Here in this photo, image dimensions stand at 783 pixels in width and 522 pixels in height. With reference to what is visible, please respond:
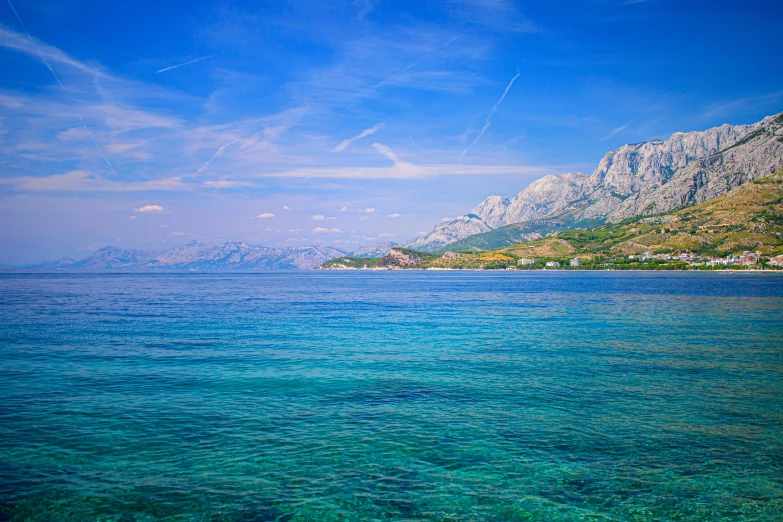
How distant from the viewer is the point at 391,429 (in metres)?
22.8

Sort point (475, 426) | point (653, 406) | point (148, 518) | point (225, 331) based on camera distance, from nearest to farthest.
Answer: point (148, 518) < point (475, 426) < point (653, 406) < point (225, 331)

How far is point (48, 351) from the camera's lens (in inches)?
1698

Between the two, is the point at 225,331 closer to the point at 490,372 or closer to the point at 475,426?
the point at 490,372

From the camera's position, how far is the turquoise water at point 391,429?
1606cm

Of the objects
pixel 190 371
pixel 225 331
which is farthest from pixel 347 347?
pixel 225 331

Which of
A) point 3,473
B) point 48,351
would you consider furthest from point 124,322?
point 3,473

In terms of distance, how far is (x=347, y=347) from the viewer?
46.3 m

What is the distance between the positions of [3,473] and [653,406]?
104 feet

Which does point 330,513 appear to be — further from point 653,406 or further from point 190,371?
point 190,371

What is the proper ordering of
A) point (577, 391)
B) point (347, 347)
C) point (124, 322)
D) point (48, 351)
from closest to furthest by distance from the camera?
point (577, 391)
point (48, 351)
point (347, 347)
point (124, 322)

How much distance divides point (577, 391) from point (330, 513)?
20.2 metres

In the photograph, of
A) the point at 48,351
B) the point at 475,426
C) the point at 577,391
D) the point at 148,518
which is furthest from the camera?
the point at 48,351

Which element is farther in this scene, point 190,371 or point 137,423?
point 190,371

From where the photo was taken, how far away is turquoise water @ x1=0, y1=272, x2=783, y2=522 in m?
16.1
